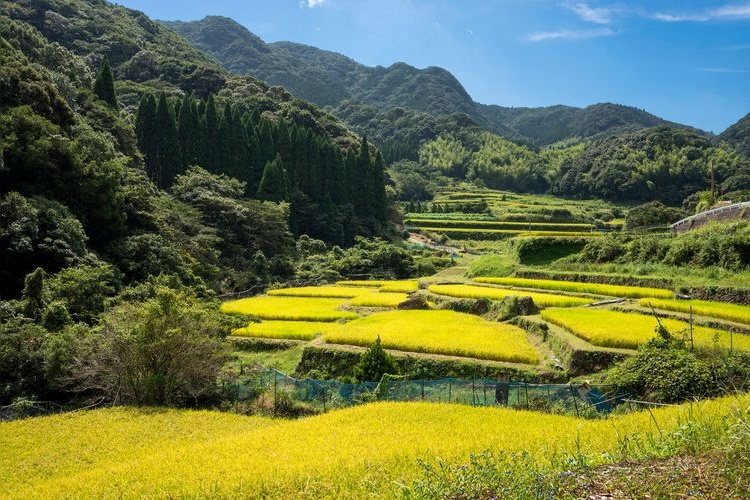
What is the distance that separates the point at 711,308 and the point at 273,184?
43714 millimetres

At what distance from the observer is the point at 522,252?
37250 mm

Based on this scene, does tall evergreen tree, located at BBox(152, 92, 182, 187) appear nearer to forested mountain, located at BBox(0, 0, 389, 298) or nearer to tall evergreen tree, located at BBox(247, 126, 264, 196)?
forested mountain, located at BBox(0, 0, 389, 298)

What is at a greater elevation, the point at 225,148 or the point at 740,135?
the point at 740,135

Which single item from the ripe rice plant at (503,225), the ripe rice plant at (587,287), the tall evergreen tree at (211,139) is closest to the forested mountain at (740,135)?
the ripe rice plant at (503,225)

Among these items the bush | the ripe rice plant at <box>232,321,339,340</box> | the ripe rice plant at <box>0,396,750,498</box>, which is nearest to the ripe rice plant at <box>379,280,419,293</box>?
A: the ripe rice plant at <box>232,321,339,340</box>

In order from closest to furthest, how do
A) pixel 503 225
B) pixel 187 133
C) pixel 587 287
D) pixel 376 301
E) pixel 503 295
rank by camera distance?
pixel 503 295 < pixel 587 287 < pixel 376 301 < pixel 187 133 < pixel 503 225

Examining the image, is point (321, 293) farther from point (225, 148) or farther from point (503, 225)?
point (503, 225)

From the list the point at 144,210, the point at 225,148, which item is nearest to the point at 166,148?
the point at 225,148

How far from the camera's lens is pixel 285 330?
2233 cm

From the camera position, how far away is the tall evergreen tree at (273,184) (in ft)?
175

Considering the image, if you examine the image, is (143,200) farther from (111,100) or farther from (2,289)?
(111,100)

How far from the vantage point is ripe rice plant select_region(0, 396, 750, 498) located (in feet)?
22.4

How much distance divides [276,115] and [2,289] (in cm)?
5844

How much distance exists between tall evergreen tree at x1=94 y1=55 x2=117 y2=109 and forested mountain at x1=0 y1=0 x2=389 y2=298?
10cm
